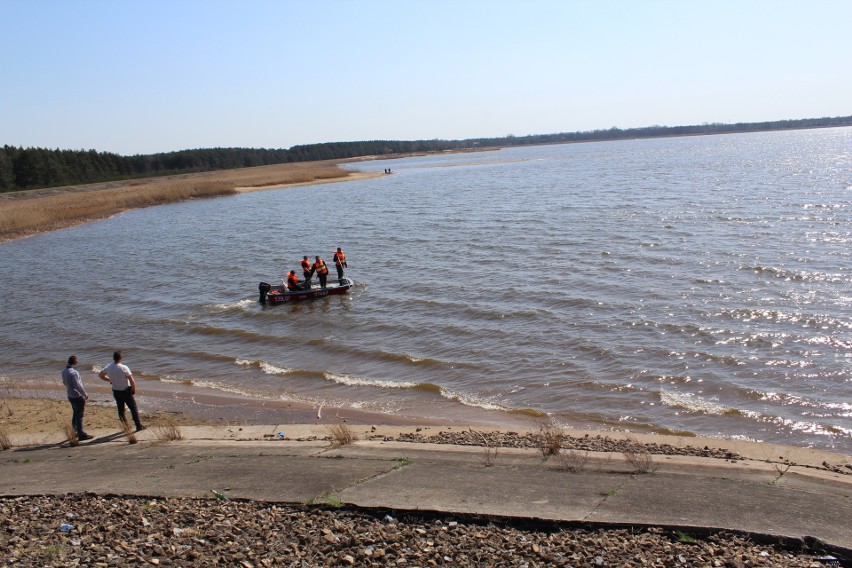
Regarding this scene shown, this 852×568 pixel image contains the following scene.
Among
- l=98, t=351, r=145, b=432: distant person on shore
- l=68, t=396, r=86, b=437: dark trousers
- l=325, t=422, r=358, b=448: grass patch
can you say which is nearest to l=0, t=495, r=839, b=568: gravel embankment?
l=325, t=422, r=358, b=448: grass patch

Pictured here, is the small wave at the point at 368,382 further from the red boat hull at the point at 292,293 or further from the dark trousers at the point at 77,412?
the red boat hull at the point at 292,293

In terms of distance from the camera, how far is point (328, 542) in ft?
22.9

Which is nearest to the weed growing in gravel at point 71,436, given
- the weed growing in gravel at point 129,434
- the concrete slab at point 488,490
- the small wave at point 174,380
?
the weed growing in gravel at point 129,434

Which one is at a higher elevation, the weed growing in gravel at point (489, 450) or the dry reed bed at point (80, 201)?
the dry reed bed at point (80, 201)

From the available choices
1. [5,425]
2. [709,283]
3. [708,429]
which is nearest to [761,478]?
[708,429]

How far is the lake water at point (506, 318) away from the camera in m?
14.4

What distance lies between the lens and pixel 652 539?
6.74 metres

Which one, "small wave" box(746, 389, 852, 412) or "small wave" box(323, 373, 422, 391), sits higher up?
"small wave" box(323, 373, 422, 391)

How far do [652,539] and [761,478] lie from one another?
96.5 inches

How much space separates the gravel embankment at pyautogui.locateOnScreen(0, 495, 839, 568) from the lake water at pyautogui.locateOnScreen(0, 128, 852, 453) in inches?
252

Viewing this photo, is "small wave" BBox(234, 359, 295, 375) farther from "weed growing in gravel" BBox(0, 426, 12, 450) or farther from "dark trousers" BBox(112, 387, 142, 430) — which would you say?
"weed growing in gravel" BBox(0, 426, 12, 450)

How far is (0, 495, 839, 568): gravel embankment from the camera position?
21.2 feet

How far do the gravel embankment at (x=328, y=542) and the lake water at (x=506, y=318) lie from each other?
6396 mm

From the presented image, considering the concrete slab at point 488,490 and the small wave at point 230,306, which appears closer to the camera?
the concrete slab at point 488,490
